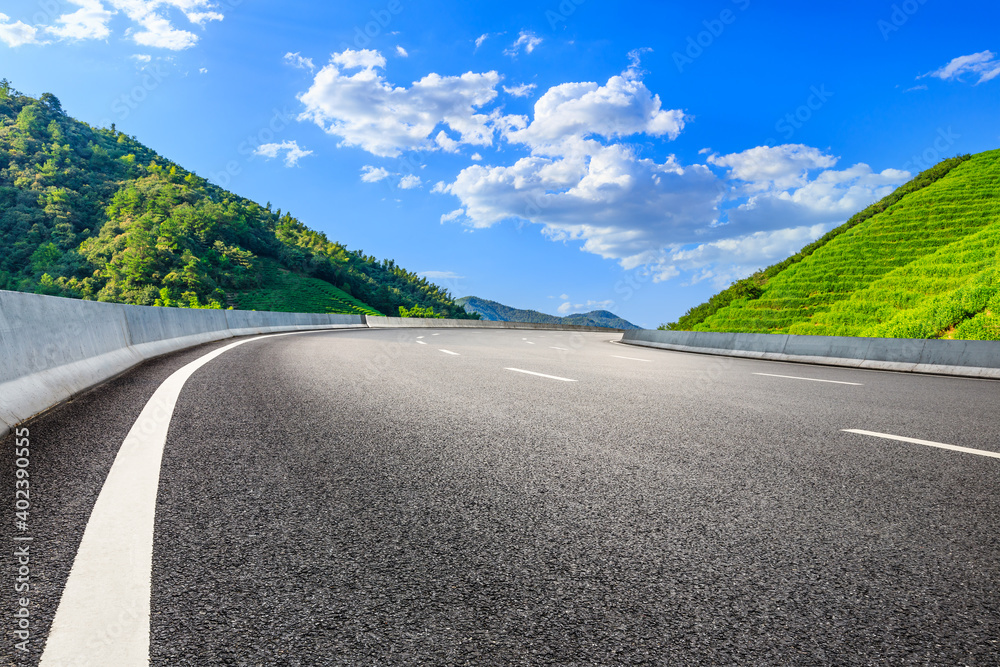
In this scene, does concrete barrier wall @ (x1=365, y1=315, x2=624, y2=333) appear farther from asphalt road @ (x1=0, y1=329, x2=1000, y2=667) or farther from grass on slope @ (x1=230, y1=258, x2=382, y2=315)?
grass on slope @ (x1=230, y1=258, x2=382, y2=315)

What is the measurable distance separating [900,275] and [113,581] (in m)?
49.0

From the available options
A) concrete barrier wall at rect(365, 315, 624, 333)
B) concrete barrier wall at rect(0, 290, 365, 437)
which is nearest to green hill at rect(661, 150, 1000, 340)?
concrete barrier wall at rect(365, 315, 624, 333)

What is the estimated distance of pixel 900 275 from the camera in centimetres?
4206

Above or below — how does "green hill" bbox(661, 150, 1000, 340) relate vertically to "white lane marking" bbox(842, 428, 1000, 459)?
above

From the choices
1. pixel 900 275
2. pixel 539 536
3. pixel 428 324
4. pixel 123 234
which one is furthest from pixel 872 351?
pixel 123 234

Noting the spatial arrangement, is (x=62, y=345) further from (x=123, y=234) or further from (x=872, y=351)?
(x=123, y=234)

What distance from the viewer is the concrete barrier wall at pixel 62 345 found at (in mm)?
5430

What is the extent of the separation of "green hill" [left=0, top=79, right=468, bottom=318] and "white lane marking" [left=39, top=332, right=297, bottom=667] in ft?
354

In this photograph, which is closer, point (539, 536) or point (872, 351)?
point (539, 536)

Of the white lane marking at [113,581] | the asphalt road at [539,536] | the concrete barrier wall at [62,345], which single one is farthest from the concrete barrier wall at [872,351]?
the concrete barrier wall at [62,345]

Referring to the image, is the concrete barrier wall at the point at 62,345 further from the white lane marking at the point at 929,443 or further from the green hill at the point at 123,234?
the green hill at the point at 123,234

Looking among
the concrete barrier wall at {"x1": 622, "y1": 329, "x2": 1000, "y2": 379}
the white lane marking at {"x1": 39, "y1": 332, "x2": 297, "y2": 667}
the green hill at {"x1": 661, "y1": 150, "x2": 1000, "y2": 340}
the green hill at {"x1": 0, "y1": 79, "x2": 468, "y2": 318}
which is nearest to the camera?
the white lane marking at {"x1": 39, "y1": 332, "x2": 297, "y2": 667}

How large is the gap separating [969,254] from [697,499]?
4609 cm

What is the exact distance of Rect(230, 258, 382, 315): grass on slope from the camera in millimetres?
115250
